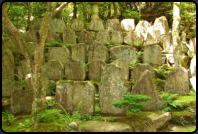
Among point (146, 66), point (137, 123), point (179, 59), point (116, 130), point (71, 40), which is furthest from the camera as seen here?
point (71, 40)

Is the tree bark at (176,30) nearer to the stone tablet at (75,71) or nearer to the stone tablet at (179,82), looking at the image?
the stone tablet at (179,82)

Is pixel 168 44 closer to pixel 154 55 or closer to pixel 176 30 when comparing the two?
pixel 176 30

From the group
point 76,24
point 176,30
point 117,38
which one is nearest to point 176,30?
point 176,30

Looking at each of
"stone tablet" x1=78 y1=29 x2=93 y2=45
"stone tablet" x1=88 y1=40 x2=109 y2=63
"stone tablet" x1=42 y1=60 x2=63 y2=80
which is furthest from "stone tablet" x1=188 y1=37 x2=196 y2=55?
"stone tablet" x1=42 y1=60 x2=63 y2=80

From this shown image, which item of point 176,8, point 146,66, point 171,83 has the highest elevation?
point 176,8

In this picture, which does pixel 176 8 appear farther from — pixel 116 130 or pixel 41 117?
pixel 41 117

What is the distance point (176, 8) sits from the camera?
846 centimetres

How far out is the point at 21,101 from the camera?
16.3 feet

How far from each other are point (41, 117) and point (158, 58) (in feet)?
20.8

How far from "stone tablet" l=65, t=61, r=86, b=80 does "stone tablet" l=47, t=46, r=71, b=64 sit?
1560 millimetres

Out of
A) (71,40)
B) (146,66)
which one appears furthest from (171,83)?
(71,40)

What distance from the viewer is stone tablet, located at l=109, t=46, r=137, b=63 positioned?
28.3ft

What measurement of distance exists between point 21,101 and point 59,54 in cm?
387

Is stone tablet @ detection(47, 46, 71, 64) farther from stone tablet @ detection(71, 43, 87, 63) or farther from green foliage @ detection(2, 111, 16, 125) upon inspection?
green foliage @ detection(2, 111, 16, 125)
